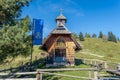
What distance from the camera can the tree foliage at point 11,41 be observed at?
63.3 feet

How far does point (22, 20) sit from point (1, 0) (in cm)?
344

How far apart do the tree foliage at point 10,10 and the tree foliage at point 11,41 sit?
1491 millimetres

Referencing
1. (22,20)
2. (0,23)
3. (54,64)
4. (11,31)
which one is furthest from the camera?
(54,64)

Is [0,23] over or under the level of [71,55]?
over

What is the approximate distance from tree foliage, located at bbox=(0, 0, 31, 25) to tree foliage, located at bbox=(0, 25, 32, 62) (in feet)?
4.89

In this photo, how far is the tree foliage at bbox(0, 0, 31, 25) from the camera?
2056 centimetres

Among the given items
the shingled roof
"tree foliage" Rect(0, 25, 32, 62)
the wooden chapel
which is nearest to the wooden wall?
the wooden chapel

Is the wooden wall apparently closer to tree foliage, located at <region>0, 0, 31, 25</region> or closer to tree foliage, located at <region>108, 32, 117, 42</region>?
tree foliage, located at <region>0, 0, 31, 25</region>

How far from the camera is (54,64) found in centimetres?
3984

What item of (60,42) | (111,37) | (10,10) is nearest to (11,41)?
(10,10)

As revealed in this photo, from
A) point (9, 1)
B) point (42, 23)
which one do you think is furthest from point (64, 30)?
point (9, 1)

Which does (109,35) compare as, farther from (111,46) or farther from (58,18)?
(58,18)

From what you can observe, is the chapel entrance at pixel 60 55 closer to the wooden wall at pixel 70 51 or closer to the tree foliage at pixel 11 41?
the wooden wall at pixel 70 51

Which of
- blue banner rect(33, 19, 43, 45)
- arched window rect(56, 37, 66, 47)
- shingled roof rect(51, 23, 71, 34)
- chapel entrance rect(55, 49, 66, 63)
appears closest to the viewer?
blue banner rect(33, 19, 43, 45)
